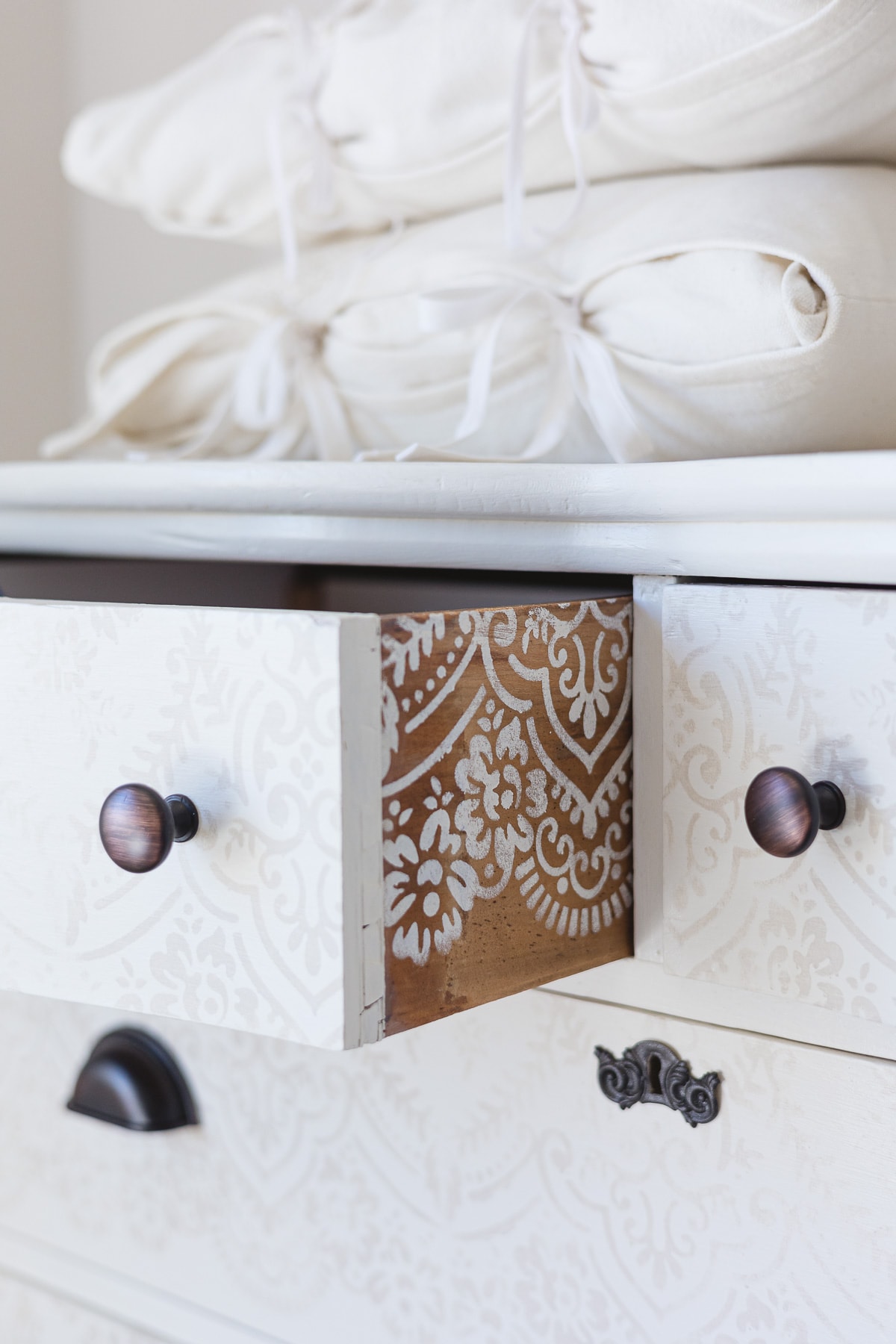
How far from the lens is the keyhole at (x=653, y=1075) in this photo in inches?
18.8

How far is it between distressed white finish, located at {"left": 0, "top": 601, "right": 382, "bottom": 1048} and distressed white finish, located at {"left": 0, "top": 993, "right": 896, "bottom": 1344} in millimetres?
178

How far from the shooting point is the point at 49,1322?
2.27ft

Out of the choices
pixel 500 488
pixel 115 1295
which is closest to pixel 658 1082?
pixel 500 488

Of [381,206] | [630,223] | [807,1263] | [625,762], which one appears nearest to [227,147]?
[381,206]

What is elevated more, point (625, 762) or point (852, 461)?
point (852, 461)

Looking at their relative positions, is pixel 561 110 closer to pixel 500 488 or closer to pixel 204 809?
pixel 500 488

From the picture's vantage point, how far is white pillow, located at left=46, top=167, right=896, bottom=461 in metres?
0.50

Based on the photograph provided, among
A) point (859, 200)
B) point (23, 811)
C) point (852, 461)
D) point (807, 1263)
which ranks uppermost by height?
point (859, 200)

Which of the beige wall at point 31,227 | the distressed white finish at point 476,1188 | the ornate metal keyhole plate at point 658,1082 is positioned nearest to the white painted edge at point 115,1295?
the distressed white finish at point 476,1188

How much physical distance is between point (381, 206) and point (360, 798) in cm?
51

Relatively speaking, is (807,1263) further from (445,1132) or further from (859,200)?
(859,200)

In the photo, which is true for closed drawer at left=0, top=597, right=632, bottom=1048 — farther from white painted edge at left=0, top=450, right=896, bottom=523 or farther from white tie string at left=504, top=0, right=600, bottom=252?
white tie string at left=504, top=0, right=600, bottom=252

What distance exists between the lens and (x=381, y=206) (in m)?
0.74

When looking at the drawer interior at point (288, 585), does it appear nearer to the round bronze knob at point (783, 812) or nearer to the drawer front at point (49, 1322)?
the round bronze knob at point (783, 812)
